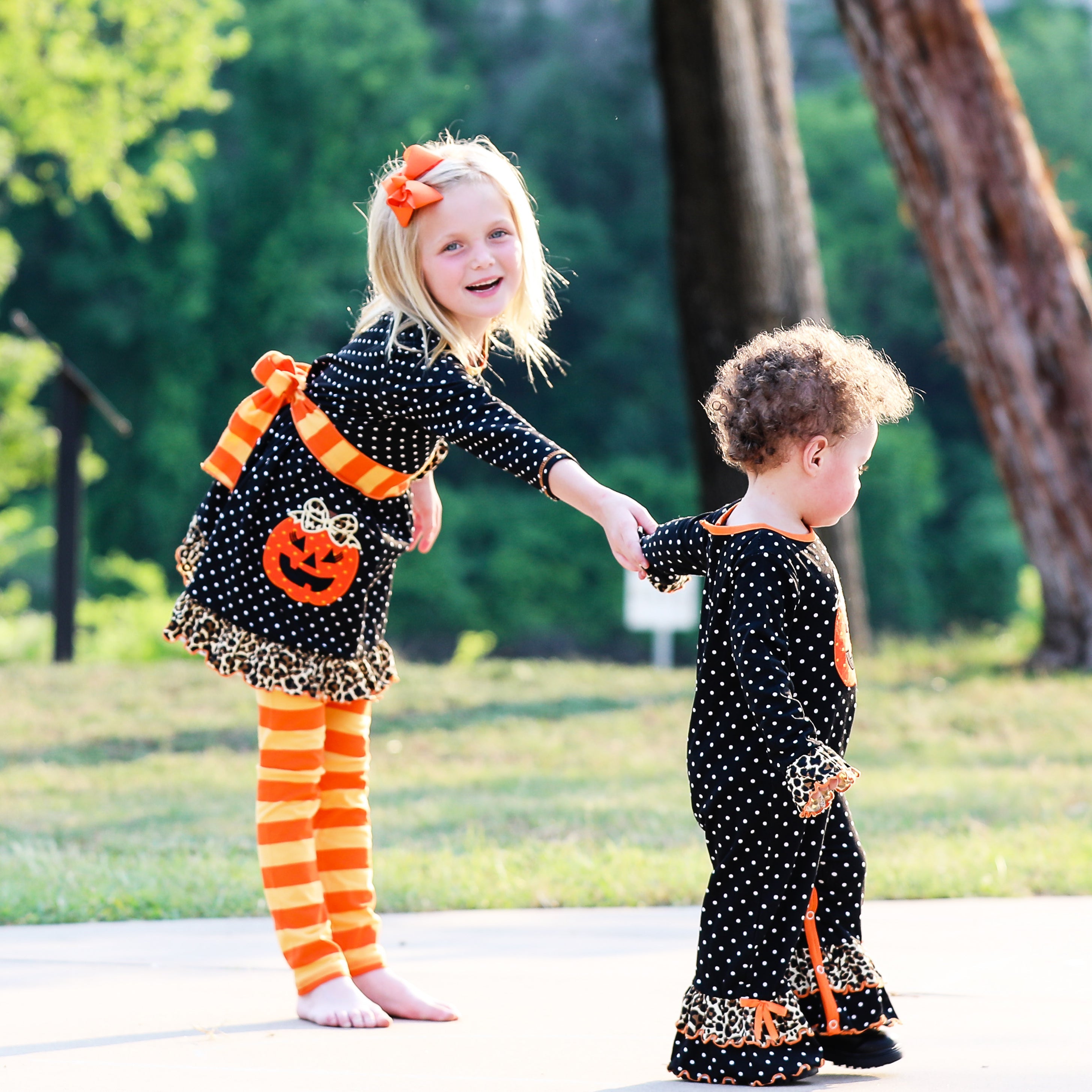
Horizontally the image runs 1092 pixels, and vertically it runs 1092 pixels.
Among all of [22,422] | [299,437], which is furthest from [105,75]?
[299,437]

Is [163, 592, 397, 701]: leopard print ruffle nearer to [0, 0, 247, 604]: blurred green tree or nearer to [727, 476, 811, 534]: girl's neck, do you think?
[727, 476, 811, 534]: girl's neck

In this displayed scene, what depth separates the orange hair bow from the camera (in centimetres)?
281

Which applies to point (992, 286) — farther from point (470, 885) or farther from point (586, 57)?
point (586, 57)

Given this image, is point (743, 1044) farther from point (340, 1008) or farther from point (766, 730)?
point (340, 1008)

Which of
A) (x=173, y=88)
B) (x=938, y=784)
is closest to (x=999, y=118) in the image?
(x=938, y=784)

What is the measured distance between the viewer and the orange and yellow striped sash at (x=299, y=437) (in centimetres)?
289

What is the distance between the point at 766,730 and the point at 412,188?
1208 mm

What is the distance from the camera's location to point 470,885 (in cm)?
398

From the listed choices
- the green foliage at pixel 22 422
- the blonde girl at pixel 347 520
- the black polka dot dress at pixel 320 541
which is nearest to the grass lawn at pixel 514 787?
the blonde girl at pixel 347 520

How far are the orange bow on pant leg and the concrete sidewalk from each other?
12cm

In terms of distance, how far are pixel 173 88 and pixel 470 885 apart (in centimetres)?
1520

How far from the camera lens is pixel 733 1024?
7.81ft

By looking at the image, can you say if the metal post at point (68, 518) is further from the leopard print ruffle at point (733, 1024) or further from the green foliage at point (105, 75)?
the leopard print ruffle at point (733, 1024)

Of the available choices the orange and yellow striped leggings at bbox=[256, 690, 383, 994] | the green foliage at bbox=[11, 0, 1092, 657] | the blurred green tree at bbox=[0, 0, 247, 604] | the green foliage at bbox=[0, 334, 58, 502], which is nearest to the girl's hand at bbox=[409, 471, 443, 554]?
the orange and yellow striped leggings at bbox=[256, 690, 383, 994]
